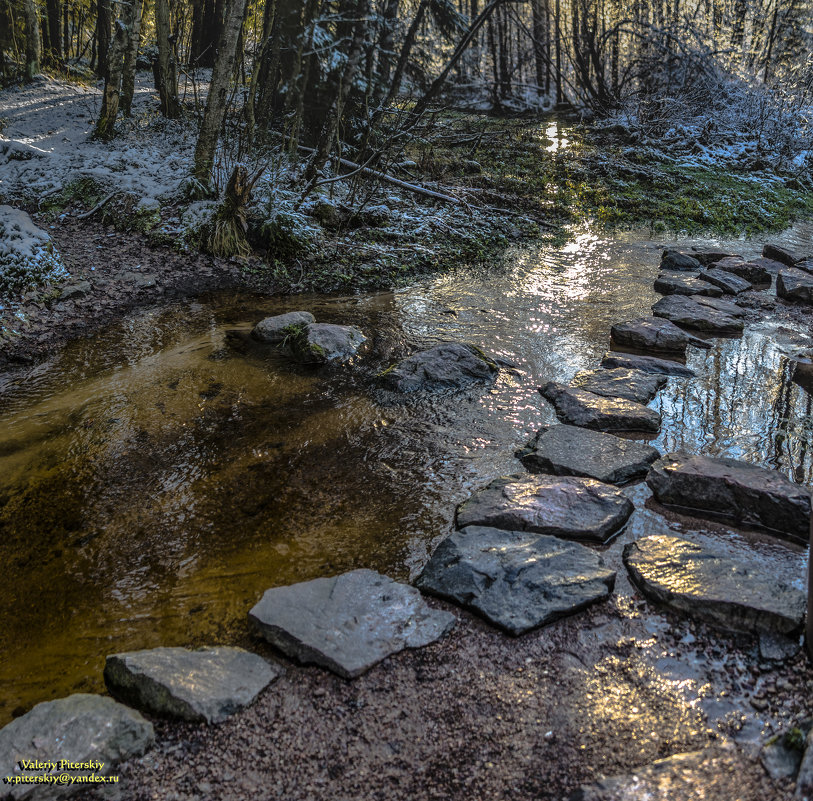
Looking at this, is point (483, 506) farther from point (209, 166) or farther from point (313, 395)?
point (209, 166)

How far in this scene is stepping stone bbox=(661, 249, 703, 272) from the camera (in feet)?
27.7

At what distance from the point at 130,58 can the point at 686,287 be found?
420 inches

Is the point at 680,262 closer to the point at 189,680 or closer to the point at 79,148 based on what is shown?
the point at 189,680

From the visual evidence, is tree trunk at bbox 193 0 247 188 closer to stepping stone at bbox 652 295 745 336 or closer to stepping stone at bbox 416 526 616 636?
stepping stone at bbox 652 295 745 336

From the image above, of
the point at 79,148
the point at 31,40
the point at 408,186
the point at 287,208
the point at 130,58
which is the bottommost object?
the point at 287,208

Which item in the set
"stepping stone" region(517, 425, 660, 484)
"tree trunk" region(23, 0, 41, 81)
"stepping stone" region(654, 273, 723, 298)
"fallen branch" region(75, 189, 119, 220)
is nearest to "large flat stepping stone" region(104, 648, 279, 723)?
"stepping stone" region(517, 425, 660, 484)

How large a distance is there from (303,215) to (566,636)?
23.6 feet

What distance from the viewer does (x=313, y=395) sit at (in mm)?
4789

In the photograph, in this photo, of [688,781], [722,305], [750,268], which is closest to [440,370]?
[688,781]

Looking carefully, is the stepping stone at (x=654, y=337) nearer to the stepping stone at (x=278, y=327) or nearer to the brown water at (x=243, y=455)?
the brown water at (x=243, y=455)

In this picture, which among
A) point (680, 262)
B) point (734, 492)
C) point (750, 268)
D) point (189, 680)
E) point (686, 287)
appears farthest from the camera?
point (680, 262)

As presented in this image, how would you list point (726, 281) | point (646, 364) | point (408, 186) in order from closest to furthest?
point (646, 364), point (726, 281), point (408, 186)

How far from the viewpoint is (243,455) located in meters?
3.96

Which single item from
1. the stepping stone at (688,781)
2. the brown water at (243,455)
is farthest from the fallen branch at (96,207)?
the stepping stone at (688,781)
